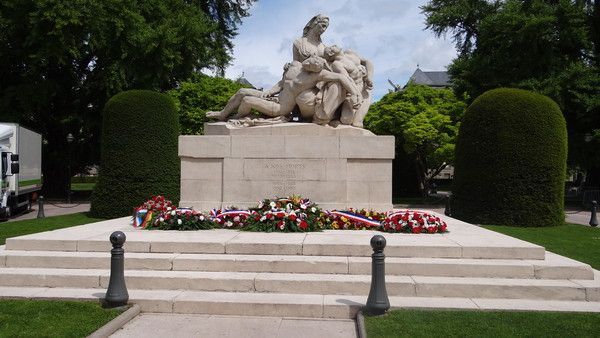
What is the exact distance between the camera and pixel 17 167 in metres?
19.7

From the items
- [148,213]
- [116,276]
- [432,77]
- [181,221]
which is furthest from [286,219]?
[432,77]

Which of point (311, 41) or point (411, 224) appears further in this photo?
point (311, 41)

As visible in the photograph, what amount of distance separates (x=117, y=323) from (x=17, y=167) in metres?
16.1

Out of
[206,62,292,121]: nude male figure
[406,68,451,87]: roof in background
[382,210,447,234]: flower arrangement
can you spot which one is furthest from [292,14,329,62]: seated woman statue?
[406,68,451,87]: roof in background

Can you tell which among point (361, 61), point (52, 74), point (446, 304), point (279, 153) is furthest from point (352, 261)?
point (52, 74)

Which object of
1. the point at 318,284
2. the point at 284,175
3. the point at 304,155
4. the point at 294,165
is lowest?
the point at 318,284

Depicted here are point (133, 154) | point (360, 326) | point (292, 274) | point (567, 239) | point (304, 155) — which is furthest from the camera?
point (133, 154)

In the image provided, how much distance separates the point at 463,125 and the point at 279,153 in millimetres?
9837

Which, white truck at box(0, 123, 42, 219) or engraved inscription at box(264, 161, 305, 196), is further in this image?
white truck at box(0, 123, 42, 219)

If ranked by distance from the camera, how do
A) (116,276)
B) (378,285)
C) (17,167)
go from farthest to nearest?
(17,167), (116,276), (378,285)

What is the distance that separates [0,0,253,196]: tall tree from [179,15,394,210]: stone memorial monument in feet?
55.4

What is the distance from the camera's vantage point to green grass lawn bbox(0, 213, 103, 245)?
14.8 m

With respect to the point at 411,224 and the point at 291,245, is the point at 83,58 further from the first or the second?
the point at 291,245

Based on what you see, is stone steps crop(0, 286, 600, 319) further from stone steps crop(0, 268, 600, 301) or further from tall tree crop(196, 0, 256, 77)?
tall tree crop(196, 0, 256, 77)
